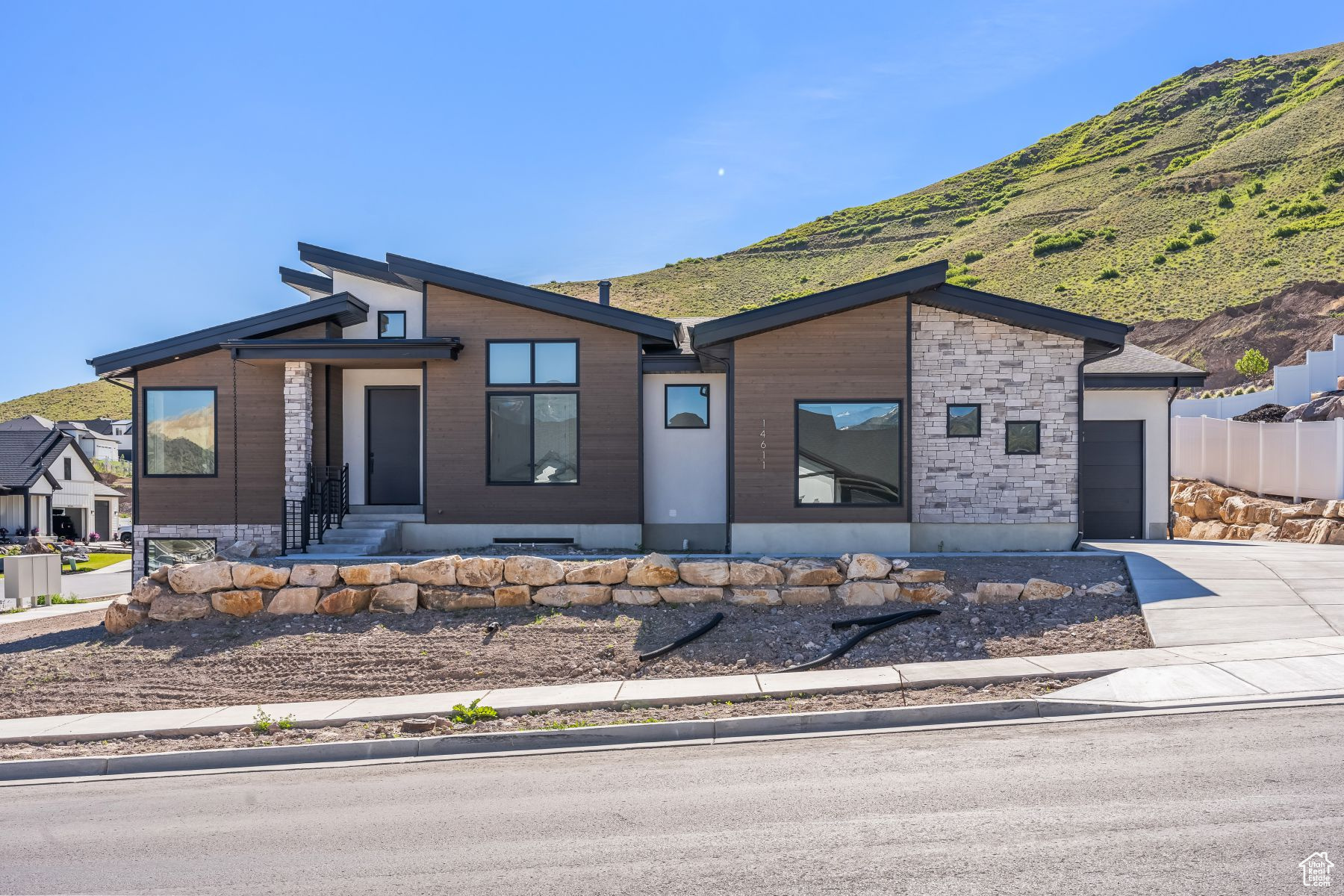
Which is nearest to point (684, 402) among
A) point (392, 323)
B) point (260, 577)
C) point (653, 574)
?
point (653, 574)

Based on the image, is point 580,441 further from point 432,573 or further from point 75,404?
point 75,404

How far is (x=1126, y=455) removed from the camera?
18656 millimetres

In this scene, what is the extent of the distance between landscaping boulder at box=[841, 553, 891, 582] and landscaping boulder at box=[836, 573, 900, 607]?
0.28 ft

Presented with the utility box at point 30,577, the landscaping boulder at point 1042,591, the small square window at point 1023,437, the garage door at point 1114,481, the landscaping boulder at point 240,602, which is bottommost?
the utility box at point 30,577

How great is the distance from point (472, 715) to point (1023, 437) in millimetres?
10362

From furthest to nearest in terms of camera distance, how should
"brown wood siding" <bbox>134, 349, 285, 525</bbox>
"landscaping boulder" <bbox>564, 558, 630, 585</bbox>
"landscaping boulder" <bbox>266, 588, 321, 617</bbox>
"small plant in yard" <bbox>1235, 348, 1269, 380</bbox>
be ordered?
1. "small plant in yard" <bbox>1235, 348, 1269, 380</bbox>
2. "brown wood siding" <bbox>134, 349, 285, 525</bbox>
3. "landscaping boulder" <bbox>266, 588, 321, 617</bbox>
4. "landscaping boulder" <bbox>564, 558, 630, 585</bbox>

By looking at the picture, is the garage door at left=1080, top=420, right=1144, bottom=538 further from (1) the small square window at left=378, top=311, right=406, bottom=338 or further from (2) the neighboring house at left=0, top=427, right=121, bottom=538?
(2) the neighboring house at left=0, top=427, right=121, bottom=538

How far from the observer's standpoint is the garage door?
1859cm

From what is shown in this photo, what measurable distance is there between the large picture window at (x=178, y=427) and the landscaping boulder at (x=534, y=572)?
794 cm

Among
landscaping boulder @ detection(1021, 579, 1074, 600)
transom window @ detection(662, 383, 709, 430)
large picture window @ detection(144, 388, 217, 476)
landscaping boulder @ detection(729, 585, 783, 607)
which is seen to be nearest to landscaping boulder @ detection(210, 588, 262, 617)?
large picture window @ detection(144, 388, 217, 476)

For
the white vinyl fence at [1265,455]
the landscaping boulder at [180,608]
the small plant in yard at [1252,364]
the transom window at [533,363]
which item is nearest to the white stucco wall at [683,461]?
the transom window at [533,363]

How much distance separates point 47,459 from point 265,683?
44.2 meters

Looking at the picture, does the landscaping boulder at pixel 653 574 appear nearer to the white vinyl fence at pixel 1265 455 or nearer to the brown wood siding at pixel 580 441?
the brown wood siding at pixel 580 441

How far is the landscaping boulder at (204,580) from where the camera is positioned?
13195 mm
